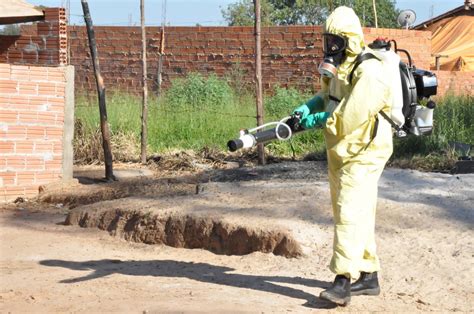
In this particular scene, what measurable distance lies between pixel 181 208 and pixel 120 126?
5900 mm

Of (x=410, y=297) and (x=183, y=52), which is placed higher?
(x=183, y=52)

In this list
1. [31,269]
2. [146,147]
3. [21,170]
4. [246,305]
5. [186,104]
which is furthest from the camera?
[186,104]

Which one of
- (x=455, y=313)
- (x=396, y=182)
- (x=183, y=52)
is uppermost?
(x=183, y=52)

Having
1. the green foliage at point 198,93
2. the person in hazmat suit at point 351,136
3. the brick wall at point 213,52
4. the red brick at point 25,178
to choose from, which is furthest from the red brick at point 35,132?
the brick wall at point 213,52

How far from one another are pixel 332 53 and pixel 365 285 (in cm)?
156

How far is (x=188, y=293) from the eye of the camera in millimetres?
6121

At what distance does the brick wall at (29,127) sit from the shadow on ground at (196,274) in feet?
11.0

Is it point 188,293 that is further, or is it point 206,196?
point 206,196

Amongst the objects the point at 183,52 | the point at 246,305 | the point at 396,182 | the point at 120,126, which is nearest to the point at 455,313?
the point at 246,305

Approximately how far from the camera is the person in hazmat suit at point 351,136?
570 cm

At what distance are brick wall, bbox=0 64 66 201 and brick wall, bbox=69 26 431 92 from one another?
6.63 metres

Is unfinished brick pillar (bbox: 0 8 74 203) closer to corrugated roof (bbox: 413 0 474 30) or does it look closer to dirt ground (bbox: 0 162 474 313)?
dirt ground (bbox: 0 162 474 313)

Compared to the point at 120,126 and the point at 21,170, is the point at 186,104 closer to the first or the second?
the point at 120,126

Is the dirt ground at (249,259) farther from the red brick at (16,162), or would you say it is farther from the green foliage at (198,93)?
the green foliage at (198,93)
